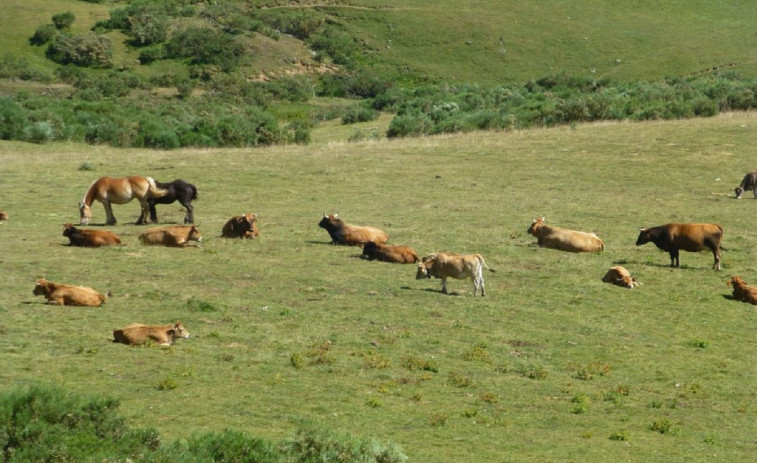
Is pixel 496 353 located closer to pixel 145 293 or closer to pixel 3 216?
pixel 145 293

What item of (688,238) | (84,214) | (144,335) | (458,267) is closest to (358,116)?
(84,214)

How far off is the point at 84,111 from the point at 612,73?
47.7m

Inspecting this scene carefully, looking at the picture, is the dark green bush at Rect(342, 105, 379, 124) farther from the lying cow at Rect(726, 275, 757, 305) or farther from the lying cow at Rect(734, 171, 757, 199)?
the lying cow at Rect(726, 275, 757, 305)

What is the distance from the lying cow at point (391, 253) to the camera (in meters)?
25.4

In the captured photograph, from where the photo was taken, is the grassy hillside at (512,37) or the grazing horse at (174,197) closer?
the grazing horse at (174,197)

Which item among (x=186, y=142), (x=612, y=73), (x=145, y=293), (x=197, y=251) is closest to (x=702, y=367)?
(x=145, y=293)

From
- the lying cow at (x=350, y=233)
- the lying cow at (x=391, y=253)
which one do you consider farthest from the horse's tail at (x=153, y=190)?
the lying cow at (x=391, y=253)

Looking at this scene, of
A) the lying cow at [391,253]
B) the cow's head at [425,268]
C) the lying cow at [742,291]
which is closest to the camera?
the cow's head at [425,268]

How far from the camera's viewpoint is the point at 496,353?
1845 centimetres

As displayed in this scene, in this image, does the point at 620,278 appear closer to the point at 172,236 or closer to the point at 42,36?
the point at 172,236

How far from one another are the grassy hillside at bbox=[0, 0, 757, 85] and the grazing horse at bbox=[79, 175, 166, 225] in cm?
6083

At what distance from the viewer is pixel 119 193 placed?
29703mm

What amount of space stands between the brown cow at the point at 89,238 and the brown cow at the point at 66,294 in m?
6.12

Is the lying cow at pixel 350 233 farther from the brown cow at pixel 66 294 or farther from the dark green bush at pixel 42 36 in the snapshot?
the dark green bush at pixel 42 36
